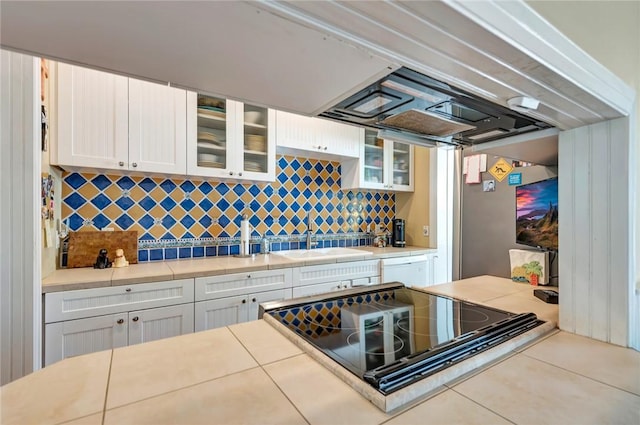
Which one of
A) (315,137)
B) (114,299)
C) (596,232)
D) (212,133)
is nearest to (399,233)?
(315,137)

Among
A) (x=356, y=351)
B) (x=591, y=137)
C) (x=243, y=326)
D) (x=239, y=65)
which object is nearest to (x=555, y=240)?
(x=591, y=137)

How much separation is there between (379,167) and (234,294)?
6.56ft

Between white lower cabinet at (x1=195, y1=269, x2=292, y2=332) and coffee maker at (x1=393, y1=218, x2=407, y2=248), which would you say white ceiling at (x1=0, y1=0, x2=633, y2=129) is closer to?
white lower cabinet at (x1=195, y1=269, x2=292, y2=332)

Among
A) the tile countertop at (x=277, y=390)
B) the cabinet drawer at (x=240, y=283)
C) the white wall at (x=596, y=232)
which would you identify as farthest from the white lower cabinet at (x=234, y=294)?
the white wall at (x=596, y=232)

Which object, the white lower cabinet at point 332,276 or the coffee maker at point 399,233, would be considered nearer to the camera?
the white lower cabinet at point 332,276

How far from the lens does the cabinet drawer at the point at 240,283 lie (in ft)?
6.28

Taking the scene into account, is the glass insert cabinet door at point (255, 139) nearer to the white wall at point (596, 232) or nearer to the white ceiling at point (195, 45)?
the white ceiling at point (195, 45)

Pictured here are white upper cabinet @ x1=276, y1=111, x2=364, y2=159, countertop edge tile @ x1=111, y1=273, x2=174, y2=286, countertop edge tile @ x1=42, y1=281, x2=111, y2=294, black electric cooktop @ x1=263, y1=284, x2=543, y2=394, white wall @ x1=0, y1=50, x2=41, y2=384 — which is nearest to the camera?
Result: black electric cooktop @ x1=263, y1=284, x2=543, y2=394

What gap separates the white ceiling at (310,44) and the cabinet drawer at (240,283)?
4.81ft

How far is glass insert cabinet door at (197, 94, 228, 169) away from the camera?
2211 mm

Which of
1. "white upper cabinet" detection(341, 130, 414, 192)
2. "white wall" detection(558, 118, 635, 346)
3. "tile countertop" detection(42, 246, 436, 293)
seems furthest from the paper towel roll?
"white wall" detection(558, 118, 635, 346)

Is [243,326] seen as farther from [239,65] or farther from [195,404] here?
[239,65]

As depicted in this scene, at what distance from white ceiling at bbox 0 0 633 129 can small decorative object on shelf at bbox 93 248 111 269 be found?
173cm

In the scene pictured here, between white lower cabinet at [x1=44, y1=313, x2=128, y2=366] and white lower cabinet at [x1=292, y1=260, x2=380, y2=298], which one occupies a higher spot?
white lower cabinet at [x1=292, y1=260, x2=380, y2=298]
